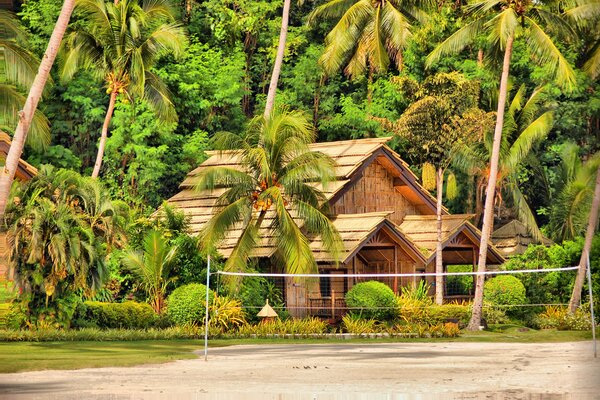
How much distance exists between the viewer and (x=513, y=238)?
5141 cm

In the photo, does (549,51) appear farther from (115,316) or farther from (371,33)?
(115,316)

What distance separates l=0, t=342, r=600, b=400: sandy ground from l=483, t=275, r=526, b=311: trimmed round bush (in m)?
12.9

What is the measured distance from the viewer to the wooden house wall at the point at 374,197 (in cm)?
4244

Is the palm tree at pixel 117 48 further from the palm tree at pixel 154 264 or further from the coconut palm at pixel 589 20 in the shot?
the coconut palm at pixel 589 20

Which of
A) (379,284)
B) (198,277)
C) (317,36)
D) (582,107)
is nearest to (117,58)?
(198,277)

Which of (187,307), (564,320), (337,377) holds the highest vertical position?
(187,307)

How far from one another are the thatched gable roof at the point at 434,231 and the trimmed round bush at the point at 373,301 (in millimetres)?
4348

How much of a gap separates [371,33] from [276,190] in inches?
593

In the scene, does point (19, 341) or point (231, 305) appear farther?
point (231, 305)

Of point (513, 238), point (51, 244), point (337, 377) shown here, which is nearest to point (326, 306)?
point (51, 244)

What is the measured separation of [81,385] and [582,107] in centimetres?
3811

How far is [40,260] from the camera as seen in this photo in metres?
30.3

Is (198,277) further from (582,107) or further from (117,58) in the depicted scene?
(582,107)

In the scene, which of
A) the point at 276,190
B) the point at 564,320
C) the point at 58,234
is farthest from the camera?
the point at 564,320
